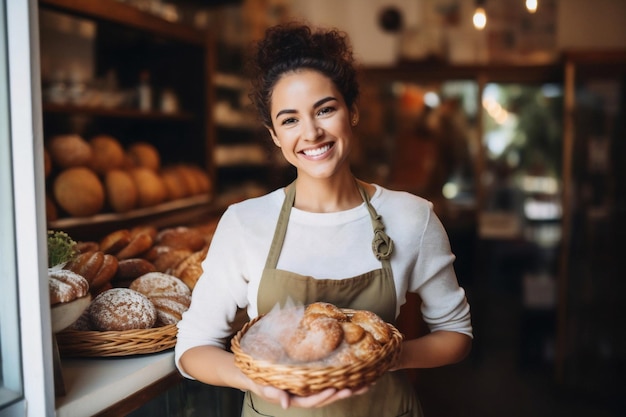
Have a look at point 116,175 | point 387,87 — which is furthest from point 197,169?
point 387,87

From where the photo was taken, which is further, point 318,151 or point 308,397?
point 318,151

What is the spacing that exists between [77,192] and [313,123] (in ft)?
6.08

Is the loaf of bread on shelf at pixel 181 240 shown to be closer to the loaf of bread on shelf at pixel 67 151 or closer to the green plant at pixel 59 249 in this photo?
the green plant at pixel 59 249

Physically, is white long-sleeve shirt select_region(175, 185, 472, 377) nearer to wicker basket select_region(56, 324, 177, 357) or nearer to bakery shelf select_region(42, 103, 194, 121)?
wicker basket select_region(56, 324, 177, 357)

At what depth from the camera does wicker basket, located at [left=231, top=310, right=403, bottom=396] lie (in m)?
1.13

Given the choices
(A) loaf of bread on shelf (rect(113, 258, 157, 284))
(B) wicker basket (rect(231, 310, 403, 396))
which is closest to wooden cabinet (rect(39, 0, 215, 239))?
(A) loaf of bread on shelf (rect(113, 258, 157, 284))

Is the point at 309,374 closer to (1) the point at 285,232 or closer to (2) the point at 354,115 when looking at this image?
(1) the point at 285,232

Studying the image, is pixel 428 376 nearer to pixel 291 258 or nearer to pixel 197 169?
pixel 197 169

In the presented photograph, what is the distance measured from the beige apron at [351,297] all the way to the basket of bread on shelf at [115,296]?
36 centimetres

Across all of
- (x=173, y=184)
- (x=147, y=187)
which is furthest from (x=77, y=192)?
(x=173, y=184)

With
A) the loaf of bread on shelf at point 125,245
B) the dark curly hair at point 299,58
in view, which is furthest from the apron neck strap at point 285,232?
the loaf of bread on shelf at point 125,245

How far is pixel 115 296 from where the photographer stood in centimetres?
168

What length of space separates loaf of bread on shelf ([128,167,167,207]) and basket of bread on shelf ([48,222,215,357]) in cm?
141

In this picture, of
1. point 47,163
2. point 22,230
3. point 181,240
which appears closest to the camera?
point 22,230
